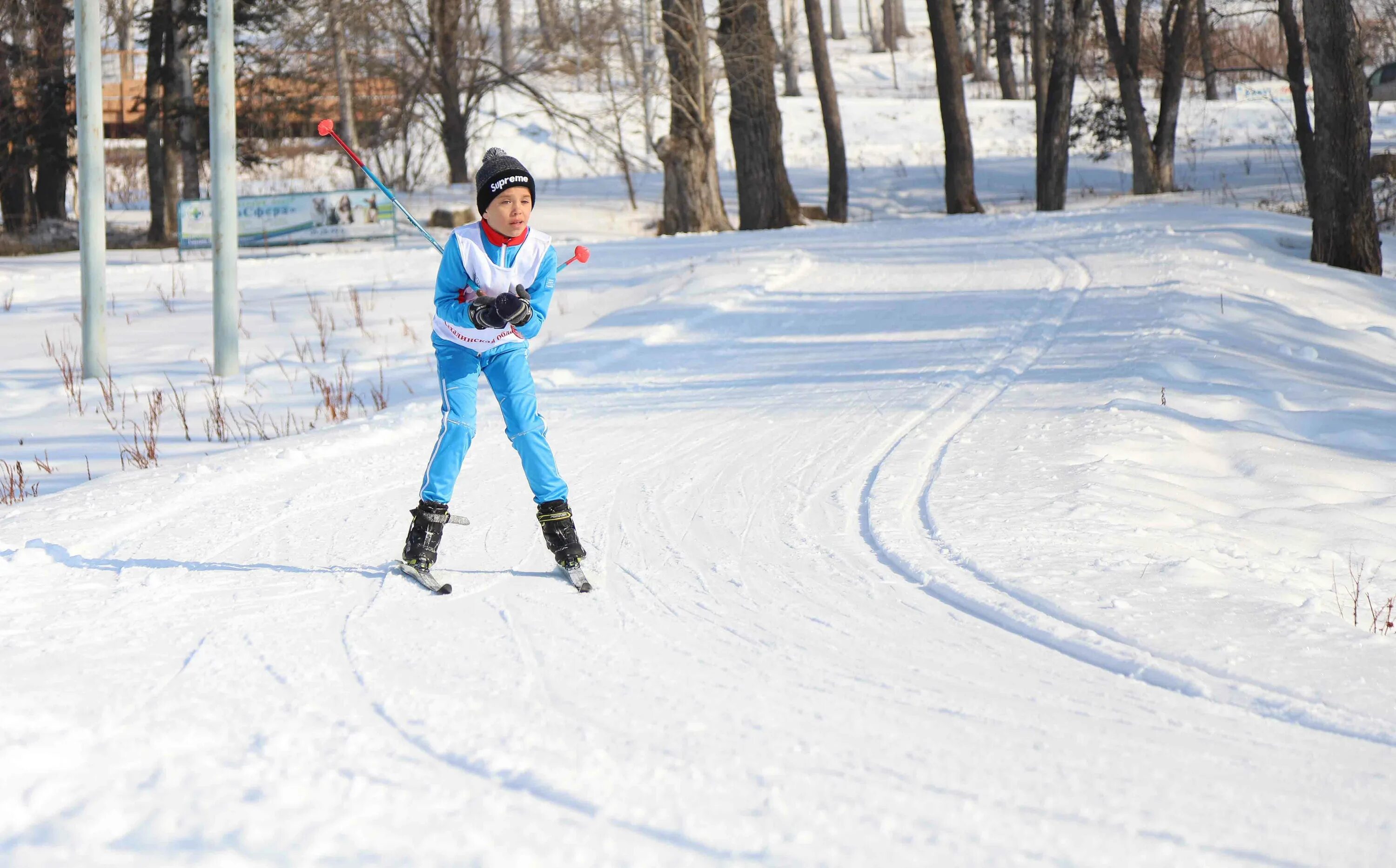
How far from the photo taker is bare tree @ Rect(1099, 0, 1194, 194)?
2689 centimetres

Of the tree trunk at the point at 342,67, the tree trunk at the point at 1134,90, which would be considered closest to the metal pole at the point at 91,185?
the tree trunk at the point at 342,67

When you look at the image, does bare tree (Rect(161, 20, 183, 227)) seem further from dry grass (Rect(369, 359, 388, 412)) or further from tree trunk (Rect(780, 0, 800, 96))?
tree trunk (Rect(780, 0, 800, 96))

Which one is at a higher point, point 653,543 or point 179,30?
point 179,30

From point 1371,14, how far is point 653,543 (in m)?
60.7

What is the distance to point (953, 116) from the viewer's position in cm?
2423

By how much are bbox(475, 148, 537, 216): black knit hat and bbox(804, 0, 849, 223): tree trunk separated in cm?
2100

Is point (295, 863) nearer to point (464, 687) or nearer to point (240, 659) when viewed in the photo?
point (464, 687)

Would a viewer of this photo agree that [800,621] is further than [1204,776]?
Yes

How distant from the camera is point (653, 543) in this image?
5.68m

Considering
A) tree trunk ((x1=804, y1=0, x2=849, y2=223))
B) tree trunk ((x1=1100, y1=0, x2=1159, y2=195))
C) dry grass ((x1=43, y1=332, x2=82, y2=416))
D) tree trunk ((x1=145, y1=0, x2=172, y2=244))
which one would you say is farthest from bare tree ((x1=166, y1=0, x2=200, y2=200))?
tree trunk ((x1=1100, y1=0, x2=1159, y2=195))

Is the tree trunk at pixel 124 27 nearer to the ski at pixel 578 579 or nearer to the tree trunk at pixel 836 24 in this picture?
the ski at pixel 578 579

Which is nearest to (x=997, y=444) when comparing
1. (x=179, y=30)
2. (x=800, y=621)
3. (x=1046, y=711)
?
(x=800, y=621)

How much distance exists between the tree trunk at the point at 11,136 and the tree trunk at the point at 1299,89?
23.5 m

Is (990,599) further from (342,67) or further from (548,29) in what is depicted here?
(548,29)
